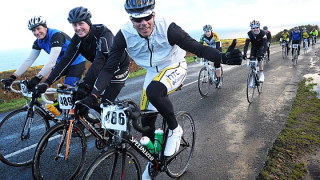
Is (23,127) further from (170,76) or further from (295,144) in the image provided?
(295,144)

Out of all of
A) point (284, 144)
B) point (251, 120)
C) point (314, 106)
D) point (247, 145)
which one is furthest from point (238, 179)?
point (314, 106)

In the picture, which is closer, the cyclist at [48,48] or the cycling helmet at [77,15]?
the cycling helmet at [77,15]

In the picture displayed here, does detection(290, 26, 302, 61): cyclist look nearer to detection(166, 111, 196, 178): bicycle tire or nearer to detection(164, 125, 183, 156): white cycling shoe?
detection(166, 111, 196, 178): bicycle tire

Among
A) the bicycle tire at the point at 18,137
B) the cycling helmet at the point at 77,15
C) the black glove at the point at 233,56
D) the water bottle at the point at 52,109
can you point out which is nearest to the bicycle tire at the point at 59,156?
the bicycle tire at the point at 18,137

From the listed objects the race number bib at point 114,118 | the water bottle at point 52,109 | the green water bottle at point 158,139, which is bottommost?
the green water bottle at point 158,139

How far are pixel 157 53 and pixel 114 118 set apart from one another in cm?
104

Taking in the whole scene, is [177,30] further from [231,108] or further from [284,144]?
[231,108]

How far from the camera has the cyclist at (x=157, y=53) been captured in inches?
99.3

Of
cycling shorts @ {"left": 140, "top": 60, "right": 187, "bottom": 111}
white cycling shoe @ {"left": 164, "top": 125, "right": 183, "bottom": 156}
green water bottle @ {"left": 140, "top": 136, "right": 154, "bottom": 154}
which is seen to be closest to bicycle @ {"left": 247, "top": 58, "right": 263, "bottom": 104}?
cycling shorts @ {"left": 140, "top": 60, "right": 187, "bottom": 111}

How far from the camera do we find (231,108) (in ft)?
22.5

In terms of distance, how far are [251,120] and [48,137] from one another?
4.82 metres

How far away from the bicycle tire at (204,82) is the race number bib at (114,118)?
618cm

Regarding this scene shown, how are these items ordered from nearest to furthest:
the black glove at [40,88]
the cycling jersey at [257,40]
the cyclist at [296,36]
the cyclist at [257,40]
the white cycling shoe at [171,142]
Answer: the white cycling shoe at [171,142] → the black glove at [40,88] → the cyclist at [257,40] → the cycling jersey at [257,40] → the cyclist at [296,36]

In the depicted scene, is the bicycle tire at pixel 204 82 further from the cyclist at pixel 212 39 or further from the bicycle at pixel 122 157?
the bicycle at pixel 122 157
